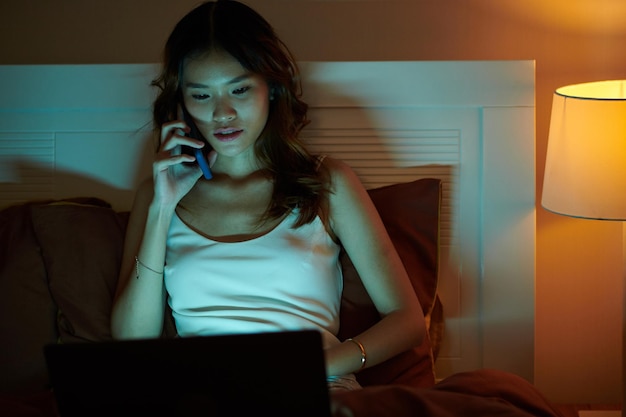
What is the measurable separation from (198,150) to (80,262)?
365 mm

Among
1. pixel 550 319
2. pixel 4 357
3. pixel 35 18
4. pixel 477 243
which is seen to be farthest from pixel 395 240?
pixel 35 18

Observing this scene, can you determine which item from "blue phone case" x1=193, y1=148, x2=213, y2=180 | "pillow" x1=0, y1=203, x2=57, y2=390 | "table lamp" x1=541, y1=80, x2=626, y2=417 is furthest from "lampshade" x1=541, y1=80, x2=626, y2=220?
"pillow" x1=0, y1=203, x2=57, y2=390

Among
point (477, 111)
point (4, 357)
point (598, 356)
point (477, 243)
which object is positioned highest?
point (477, 111)

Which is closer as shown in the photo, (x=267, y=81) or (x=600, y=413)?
(x=267, y=81)

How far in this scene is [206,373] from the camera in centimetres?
108

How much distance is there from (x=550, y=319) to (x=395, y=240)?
0.60 meters

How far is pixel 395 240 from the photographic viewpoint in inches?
78.3

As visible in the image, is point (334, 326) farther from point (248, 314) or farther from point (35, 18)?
point (35, 18)

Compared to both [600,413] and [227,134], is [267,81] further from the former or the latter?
[600,413]

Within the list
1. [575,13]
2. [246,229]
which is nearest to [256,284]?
[246,229]

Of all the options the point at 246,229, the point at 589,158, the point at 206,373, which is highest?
the point at 589,158

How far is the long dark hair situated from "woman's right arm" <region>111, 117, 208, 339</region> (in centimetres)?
14

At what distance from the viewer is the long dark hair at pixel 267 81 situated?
180 centimetres

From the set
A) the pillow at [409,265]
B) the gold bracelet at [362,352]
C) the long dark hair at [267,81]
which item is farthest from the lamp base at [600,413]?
the long dark hair at [267,81]
